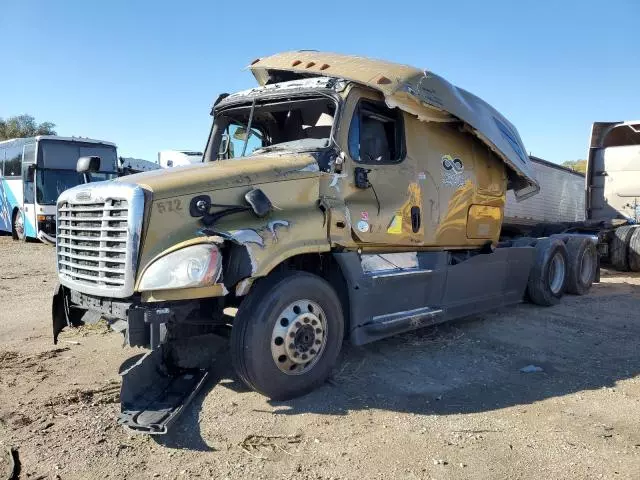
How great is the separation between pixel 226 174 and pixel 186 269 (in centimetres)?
93

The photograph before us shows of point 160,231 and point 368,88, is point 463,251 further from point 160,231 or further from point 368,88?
point 160,231

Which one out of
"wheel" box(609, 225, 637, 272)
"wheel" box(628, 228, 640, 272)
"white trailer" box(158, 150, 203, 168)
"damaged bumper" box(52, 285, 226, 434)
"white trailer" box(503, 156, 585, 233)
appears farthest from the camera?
"wheel" box(609, 225, 637, 272)

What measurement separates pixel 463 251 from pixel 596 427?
301cm

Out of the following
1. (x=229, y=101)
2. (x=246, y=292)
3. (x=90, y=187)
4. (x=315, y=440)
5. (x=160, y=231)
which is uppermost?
(x=229, y=101)

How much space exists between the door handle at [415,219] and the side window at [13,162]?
687 inches

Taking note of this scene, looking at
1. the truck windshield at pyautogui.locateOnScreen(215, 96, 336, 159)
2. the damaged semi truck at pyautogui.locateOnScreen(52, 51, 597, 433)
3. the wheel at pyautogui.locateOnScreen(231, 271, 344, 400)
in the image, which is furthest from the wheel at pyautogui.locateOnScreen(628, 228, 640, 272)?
the wheel at pyautogui.locateOnScreen(231, 271, 344, 400)

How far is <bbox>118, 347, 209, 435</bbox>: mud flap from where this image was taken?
3.71 metres

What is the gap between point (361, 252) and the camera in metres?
5.09

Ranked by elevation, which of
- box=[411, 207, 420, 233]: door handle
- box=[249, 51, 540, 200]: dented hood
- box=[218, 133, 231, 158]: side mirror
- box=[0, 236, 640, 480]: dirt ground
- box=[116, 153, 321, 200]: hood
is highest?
box=[249, 51, 540, 200]: dented hood

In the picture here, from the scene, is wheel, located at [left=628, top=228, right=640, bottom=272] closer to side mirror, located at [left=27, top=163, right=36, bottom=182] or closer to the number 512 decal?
the number 512 decal

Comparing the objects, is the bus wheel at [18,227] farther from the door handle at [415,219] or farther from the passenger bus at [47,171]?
the door handle at [415,219]

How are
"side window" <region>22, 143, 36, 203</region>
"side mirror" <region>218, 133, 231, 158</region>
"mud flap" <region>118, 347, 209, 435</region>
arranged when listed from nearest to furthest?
"mud flap" <region>118, 347, 209, 435</region> < "side mirror" <region>218, 133, 231, 158</region> < "side window" <region>22, 143, 36, 203</region>

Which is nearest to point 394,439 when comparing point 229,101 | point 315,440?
point 315,440

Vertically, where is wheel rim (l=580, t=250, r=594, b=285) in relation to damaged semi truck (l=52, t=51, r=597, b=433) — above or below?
below
